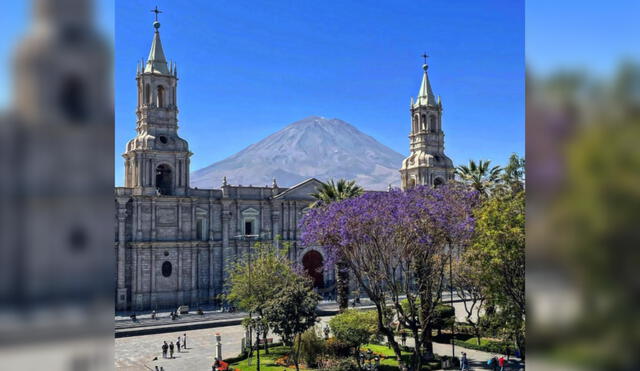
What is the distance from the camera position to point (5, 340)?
2.61 m

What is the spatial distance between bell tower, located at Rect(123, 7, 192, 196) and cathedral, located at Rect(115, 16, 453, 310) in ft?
0.27

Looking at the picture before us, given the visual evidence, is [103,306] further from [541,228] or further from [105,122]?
[541,228]

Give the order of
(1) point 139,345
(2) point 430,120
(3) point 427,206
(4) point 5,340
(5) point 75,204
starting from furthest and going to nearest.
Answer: (2) point 430,120 → (1) point 139,345 → (3) point 427,206 → (5) point 75,204 → (4) point 5,340

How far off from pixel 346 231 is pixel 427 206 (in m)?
3.63

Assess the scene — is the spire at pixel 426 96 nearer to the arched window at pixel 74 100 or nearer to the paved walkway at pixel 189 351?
the paved walkway at pixel 189 351

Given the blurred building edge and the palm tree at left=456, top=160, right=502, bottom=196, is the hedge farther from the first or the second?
the blurred building edge

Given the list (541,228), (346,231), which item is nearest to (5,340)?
(541,228)

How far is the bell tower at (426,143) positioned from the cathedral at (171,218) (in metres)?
14.0

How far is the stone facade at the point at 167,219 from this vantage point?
4431 centimetres

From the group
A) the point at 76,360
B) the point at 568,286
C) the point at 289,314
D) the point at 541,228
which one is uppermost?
the point at 541,228

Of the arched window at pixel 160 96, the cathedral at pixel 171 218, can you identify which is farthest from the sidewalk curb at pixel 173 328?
the arched window at pixel 160 96

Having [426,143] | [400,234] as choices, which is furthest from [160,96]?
[400,234]

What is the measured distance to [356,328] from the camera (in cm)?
2439

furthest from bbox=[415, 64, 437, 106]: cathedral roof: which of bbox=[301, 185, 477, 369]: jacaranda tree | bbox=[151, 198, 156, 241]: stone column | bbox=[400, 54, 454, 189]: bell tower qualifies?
bbox=[301, 185, 477, 369]: jacaranda tree
